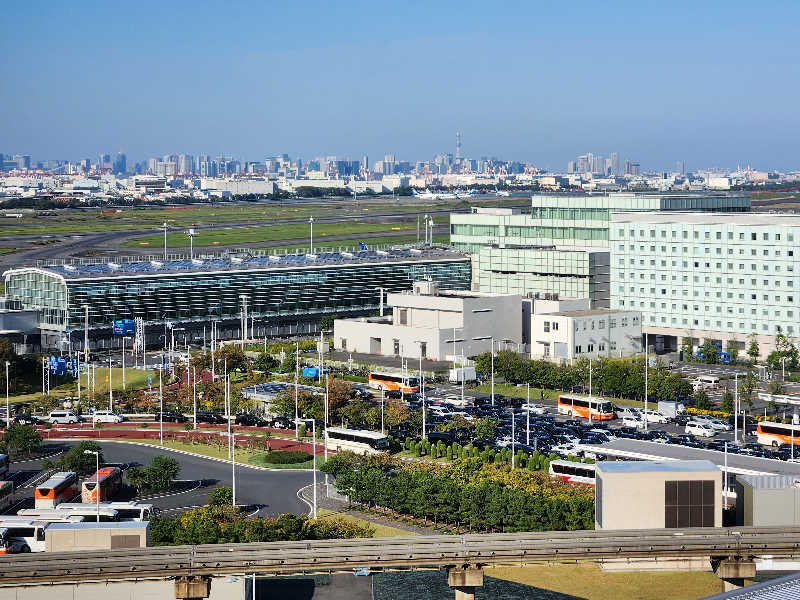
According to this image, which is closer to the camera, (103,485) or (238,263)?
(103,485)

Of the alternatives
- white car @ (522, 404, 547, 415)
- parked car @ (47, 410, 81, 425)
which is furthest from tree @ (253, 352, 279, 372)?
white car @ (522, 404, 547, 415)

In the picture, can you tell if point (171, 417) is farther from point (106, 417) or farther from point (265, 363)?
point (265, 363)

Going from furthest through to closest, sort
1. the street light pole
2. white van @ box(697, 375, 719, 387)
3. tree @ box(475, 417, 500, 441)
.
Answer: white van @ box(697, 375, 719, 387) < tree @ box(475, 417, 500, 441) < the street light pole

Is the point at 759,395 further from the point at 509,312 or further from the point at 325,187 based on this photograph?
the point at 325,187

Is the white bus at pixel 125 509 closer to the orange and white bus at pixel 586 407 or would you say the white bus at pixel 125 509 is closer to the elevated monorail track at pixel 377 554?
the elevated monorail track at pixel 377 554

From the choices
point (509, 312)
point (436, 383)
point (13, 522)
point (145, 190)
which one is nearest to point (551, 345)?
point (509, 312)

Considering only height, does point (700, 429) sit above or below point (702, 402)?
below

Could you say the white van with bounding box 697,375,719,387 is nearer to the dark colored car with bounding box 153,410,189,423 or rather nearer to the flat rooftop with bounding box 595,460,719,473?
the dark colored car with bounding box 153,410,189,423

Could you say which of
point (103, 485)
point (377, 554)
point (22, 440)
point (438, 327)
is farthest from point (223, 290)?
point (377, 554)
